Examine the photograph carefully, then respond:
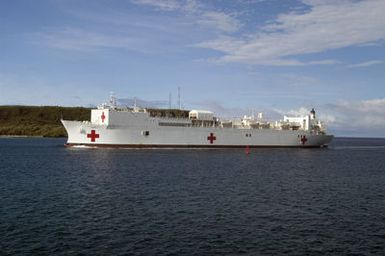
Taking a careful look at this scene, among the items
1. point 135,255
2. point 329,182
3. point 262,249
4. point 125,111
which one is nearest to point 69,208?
point 135,255

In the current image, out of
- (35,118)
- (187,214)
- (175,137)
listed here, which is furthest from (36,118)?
(187,214)

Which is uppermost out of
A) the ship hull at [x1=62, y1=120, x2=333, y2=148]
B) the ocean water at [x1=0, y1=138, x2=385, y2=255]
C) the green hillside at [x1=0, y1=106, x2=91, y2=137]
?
the green hillside at [x1=0, y1=106, x2=91, y2=137]

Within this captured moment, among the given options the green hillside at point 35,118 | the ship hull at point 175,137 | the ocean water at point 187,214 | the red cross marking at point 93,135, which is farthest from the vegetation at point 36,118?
the ocean water at point 187,214

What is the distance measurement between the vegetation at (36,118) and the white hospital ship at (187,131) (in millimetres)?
69284

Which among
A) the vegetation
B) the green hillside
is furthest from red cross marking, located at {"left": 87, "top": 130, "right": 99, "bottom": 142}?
the green hillside

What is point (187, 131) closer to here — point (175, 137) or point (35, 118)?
point (175, 137)

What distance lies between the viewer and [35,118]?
509 feet

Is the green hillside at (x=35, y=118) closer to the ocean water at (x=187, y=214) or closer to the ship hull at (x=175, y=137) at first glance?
the ship hull at (x=175, y=137)

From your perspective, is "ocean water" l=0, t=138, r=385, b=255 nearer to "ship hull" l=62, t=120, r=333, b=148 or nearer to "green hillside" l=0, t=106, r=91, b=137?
"ship hull" l=62, t=120, r=333, b=148

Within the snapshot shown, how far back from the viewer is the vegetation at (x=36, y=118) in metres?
132

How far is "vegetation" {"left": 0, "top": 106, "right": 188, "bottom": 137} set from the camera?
132 m

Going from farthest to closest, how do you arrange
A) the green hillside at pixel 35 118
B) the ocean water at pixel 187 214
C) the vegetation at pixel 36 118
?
the green hillside at pixel 35 118 < the vegetation at pixel 36 118 < the ocean water at pixel 187 214

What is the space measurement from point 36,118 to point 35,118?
337mm

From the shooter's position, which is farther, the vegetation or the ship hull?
the vegetation
